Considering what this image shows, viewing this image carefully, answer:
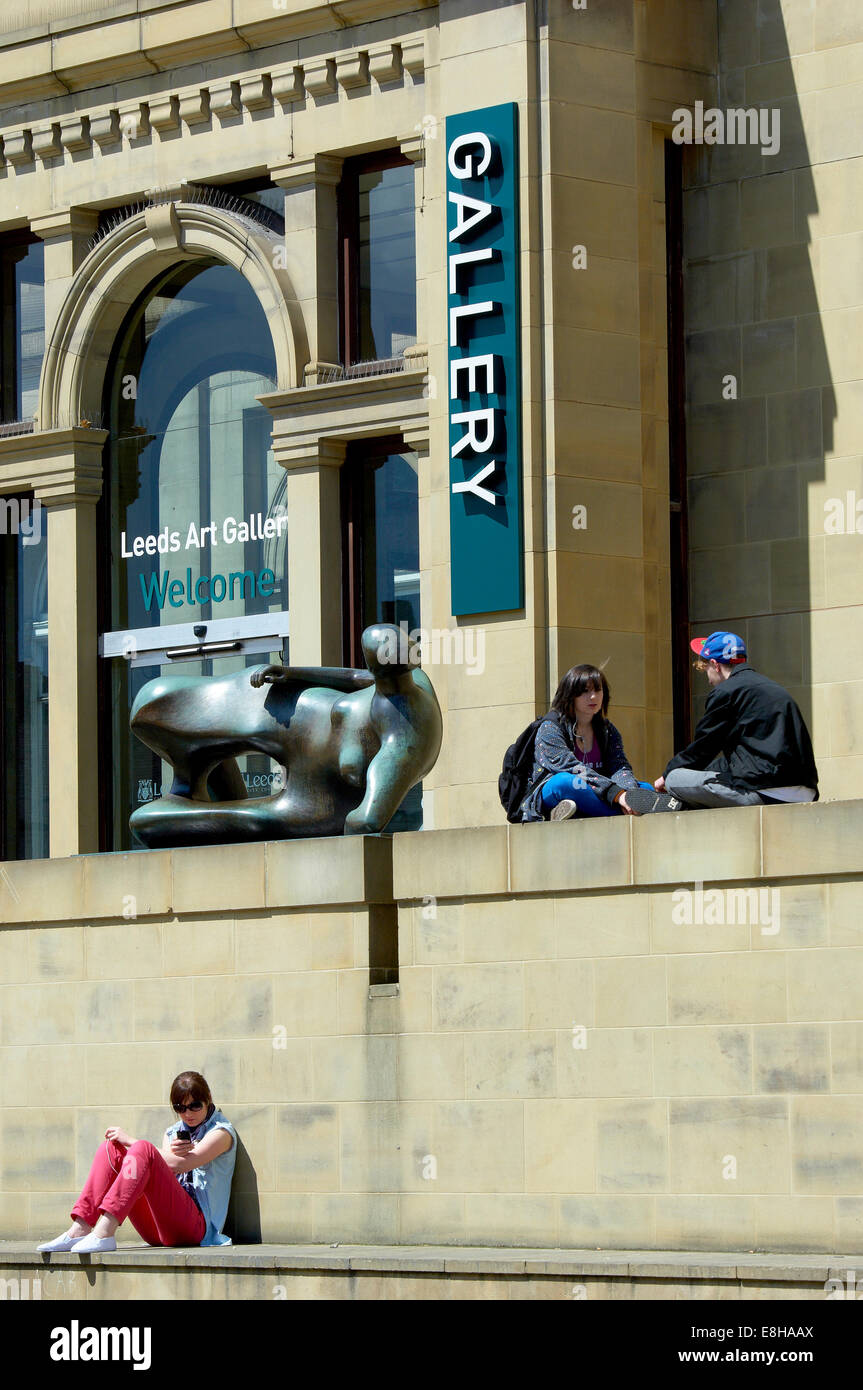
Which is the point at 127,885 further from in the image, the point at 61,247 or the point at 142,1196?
the point at 61,247

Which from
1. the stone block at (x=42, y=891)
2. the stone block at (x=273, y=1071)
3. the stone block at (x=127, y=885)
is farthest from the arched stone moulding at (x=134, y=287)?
the stone block at (x=273, y=1071)

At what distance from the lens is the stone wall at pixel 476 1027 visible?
43.0 ft

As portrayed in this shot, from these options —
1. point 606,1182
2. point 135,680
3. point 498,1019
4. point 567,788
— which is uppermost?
point 135,680

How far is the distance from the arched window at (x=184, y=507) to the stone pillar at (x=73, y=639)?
0.19 m

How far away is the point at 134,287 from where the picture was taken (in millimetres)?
24188

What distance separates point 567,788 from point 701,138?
9.22m

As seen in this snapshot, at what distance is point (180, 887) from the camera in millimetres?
15812

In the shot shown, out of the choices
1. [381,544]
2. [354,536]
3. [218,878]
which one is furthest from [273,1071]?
[354,536]

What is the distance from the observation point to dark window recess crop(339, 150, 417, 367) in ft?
73.2

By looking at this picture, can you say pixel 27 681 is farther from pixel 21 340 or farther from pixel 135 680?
pixel 21 340

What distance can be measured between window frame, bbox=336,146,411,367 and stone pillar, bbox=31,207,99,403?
3.03 meters
